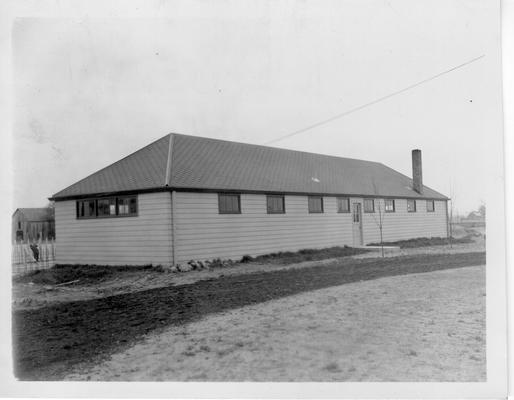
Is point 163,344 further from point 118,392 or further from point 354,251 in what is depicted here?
point 354,251

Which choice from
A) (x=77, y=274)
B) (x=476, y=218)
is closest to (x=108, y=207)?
(x=77, y=274)

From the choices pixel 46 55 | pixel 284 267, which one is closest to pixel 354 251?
pixel 284 267

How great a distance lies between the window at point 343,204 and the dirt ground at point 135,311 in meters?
6.98

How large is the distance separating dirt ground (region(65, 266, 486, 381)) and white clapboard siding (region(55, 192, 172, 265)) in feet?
20.6

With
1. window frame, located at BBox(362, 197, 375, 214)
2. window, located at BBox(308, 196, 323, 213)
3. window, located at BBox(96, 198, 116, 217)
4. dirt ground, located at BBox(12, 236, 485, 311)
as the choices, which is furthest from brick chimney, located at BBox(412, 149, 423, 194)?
window, located at BBox(96, 198, 116, 217)

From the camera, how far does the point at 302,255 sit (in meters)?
16.6

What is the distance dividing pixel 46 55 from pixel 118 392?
6512 mm

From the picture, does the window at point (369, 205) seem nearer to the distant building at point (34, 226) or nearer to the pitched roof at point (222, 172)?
the pitched roof at point (222, 172)

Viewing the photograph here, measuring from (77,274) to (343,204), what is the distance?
12878 millimetres

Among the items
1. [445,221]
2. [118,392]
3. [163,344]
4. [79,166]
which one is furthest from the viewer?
[445,221]

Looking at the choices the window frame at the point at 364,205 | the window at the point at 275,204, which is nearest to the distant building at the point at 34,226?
the window at the point at 275,204

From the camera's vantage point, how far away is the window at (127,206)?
1410cm

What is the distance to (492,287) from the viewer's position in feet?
22.4

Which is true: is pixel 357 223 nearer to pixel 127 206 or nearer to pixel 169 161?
pixel 169 161
